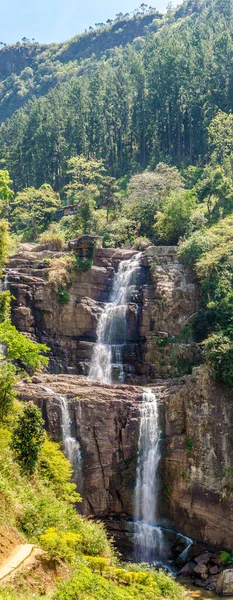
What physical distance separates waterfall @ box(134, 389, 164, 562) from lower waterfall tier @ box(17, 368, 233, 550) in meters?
0.26

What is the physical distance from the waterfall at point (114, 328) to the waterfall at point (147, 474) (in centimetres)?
612

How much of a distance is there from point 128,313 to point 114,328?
1352 millimetres

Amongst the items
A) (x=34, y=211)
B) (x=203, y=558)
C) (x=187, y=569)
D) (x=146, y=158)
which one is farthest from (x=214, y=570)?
(x=146, y=158)

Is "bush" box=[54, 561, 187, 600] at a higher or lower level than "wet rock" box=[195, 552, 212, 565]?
higher

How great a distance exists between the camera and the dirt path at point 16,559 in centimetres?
1138

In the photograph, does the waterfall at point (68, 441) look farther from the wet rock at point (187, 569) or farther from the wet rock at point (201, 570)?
the wet rock at point (201, 570)

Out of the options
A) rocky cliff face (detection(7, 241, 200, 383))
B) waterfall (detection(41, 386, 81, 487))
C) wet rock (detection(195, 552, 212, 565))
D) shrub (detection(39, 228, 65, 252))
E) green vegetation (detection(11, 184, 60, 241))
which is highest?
green vegetation (detection(11, 184, 60, 241))

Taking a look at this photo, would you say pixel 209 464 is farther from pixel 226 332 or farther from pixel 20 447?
pixel 20 447

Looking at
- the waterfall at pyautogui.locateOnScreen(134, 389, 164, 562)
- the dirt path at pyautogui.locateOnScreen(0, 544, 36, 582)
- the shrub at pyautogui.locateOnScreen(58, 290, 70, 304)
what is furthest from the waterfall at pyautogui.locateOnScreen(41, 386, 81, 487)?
the dirt path at pyautogui.locateOnScreen(0, 544, 36, 582)

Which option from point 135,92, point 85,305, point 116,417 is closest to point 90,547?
point 116,417

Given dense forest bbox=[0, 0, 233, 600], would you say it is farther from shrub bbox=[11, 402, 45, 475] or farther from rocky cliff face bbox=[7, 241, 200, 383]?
rocky cliff face bbox=[7, 241, 200, 383]

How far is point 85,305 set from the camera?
35.7 metres

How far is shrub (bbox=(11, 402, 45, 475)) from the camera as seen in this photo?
64.2 feet

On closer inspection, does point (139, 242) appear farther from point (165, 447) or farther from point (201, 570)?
point (201, 570)
